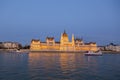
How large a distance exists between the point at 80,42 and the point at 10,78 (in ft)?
371

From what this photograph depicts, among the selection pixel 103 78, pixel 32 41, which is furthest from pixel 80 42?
pixel 103 78

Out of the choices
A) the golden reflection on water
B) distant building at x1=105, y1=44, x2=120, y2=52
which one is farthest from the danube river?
distant building at x1=105, y1=44, x2=120, y2=52

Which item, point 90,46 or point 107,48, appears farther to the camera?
point 107,48

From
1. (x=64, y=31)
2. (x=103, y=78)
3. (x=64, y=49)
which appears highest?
(x=64, y=31)

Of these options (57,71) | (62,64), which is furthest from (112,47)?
(57,71)

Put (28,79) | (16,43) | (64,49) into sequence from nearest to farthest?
(28,79) → (64,49) → (16,43)

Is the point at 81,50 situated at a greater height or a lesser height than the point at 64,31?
lesser

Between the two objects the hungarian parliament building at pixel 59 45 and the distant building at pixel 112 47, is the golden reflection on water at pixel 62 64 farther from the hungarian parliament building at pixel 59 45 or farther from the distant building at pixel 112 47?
the distant building at pixel 112 47

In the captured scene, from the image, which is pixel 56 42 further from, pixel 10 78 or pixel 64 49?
pixel 10 78

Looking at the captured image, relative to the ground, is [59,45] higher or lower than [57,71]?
higher

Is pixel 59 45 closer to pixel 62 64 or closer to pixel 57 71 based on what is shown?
pixel 62 64

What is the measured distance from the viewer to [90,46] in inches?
5084

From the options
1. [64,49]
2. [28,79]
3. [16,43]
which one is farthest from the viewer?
[16,43]

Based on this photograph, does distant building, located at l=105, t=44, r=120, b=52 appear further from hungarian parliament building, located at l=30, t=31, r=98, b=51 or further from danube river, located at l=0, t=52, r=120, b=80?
danube river, located at l=0, t=52, r=120, b=80
